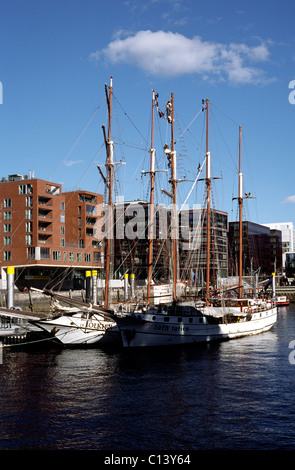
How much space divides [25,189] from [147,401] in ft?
249

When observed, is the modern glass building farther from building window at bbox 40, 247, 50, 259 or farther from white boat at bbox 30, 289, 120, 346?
white boat at bbox 30, 289, 120, 346

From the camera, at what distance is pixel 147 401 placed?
2823 centimetres

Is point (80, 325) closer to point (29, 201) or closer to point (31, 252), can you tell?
point (31, 252)

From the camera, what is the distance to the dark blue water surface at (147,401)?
2219cm

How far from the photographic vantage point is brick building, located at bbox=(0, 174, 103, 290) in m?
96.8

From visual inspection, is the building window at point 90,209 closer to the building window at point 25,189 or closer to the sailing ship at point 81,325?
the building window at point 25,189

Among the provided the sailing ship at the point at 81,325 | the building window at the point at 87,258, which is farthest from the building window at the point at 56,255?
the sailing ship at the point at 81,325

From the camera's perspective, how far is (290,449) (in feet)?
69.1

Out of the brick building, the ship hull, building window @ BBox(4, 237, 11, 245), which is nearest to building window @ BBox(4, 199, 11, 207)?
the brick building

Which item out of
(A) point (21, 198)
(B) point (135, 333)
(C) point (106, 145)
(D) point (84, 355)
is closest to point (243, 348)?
(B) point (135, 333)

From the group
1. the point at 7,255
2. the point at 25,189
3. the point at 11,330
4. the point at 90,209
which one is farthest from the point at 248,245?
the point at 11,330

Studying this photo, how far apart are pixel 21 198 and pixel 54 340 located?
179 feet

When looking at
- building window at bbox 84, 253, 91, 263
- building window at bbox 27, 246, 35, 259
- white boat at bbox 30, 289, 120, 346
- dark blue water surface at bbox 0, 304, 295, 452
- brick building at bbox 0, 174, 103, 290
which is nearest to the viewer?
dark blue water surface at bbox 0, 304, 295, 452
